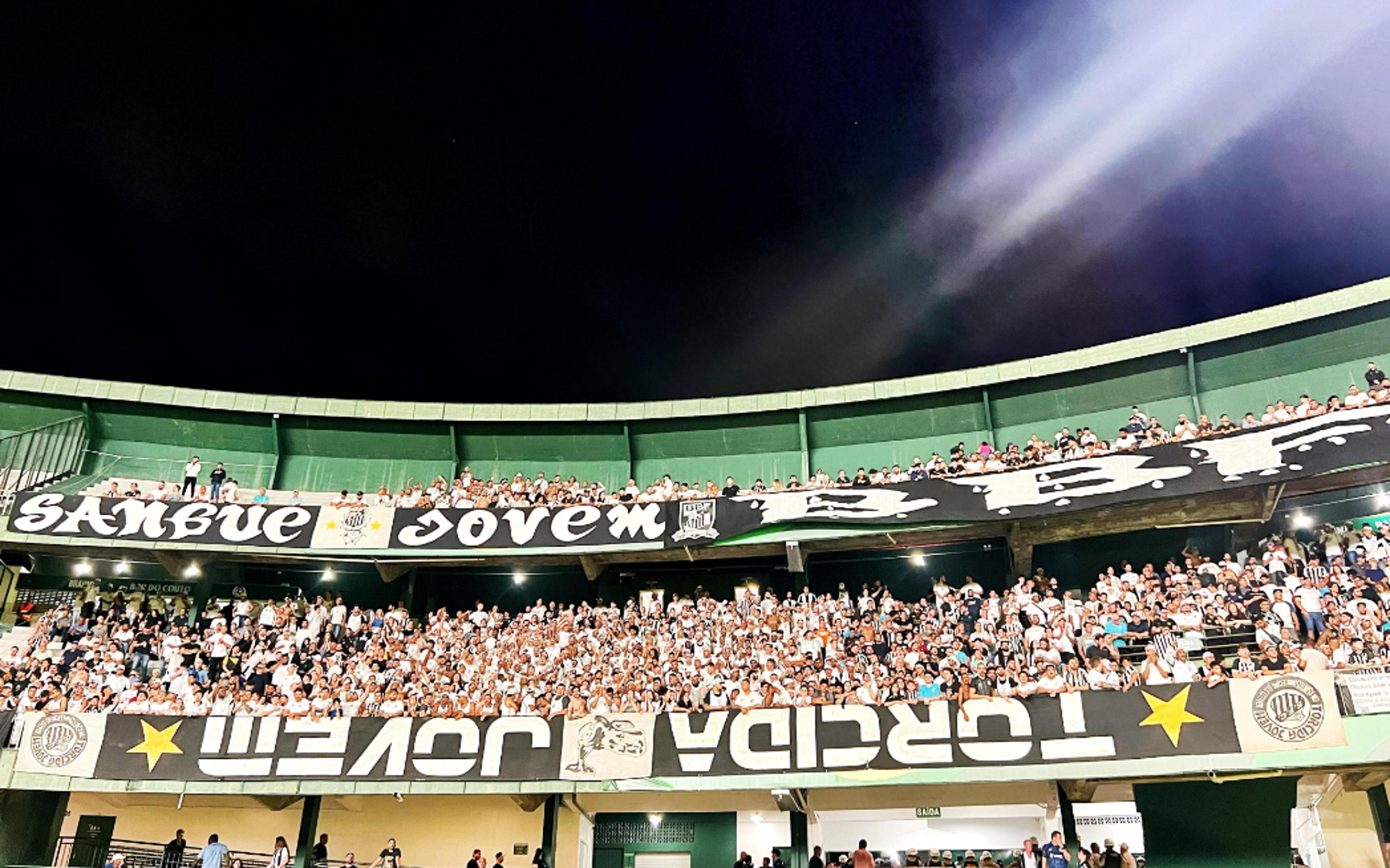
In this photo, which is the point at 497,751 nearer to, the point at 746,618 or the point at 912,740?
the point at 746,618

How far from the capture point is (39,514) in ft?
83.1

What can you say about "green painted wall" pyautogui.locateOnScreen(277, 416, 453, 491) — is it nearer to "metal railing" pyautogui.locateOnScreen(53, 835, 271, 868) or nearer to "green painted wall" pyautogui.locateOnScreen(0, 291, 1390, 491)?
"green painted wall" pyautogui.locateOnScreen(0, 291, 1390, 491)

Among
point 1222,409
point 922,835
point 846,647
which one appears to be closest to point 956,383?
point 1222,409

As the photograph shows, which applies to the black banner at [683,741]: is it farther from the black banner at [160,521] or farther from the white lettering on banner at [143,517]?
the white lettering on banner at [143,517]

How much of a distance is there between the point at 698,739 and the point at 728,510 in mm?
6672

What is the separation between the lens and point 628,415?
2973 cm

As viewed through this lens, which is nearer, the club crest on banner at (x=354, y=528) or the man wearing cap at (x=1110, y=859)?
the man wearing cap at (x=1110, y=859)

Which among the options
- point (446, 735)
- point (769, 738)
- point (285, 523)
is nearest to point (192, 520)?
point (285, 523)

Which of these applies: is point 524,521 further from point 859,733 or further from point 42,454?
point 42,454

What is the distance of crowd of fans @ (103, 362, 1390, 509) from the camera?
22656mm

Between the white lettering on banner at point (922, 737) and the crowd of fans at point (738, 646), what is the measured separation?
60 cm

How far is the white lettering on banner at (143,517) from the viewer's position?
83.6 feet

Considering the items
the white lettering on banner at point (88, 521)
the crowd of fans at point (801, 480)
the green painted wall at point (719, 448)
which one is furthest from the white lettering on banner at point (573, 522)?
the white lettering on banner at point (88, 521)

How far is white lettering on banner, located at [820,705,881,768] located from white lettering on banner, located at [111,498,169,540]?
17662 millimetres
